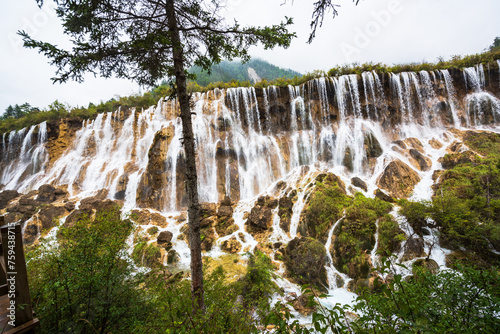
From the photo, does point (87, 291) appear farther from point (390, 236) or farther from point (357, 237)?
point (390, 236)

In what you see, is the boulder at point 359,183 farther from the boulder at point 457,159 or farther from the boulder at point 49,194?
the boulder at point 49,194

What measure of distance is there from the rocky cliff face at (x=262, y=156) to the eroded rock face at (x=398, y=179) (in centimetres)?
8

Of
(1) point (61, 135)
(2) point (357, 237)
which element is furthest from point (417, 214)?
(1) point (61, 135)

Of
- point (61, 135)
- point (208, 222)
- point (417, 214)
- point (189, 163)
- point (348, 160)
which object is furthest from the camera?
point (61, 135)

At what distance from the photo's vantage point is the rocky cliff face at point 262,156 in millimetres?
12047

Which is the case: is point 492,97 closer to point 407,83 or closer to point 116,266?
point 407,83

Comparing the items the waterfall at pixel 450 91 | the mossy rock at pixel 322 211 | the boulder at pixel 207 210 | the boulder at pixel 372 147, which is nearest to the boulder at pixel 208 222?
the boulder at pixel 207 210

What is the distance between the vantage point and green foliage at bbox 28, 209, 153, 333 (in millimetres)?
2762

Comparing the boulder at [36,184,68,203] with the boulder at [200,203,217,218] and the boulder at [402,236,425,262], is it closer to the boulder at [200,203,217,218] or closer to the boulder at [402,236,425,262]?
the boulder at [200,203,217,218]

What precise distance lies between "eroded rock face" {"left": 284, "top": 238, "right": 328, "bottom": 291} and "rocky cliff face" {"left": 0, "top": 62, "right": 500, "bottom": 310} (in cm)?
112

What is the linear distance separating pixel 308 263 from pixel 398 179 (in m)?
9.44

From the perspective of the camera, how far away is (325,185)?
12.3 metres

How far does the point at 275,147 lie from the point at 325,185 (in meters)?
6.93

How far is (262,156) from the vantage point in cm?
1761
